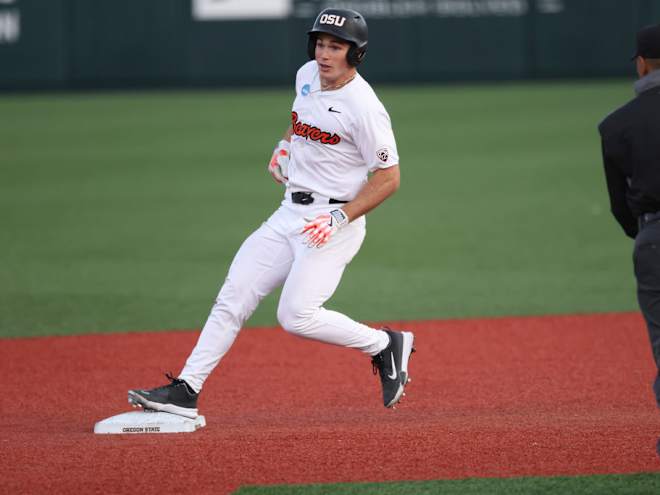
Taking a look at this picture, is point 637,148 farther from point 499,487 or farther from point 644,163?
point 499,487

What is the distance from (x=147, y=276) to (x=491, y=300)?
3158mm

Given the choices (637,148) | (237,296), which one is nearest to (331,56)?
(237,296)

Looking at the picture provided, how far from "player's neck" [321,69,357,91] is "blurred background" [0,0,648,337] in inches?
143

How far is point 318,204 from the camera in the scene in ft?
19.6

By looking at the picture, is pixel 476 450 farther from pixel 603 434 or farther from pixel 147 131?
pixel 147 131

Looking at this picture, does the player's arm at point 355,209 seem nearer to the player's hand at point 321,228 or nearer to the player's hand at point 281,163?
the player's hand at point 321,228

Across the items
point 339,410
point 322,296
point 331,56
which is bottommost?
point 339,410

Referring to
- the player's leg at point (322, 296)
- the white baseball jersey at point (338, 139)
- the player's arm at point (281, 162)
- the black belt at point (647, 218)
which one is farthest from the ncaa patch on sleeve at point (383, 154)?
the black belt at point (647, 218)

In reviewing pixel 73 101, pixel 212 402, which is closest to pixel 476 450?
pixel 212 402

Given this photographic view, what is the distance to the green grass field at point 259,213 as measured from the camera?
32.7 feet

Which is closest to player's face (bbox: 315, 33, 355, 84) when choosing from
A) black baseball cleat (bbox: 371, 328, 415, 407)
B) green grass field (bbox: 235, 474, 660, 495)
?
black baseball cleat (bbox: 371, 328, 415, 407)

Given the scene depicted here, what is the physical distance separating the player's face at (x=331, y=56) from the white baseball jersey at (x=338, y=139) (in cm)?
10

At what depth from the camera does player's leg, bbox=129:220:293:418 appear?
595cm

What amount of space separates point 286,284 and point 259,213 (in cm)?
763
